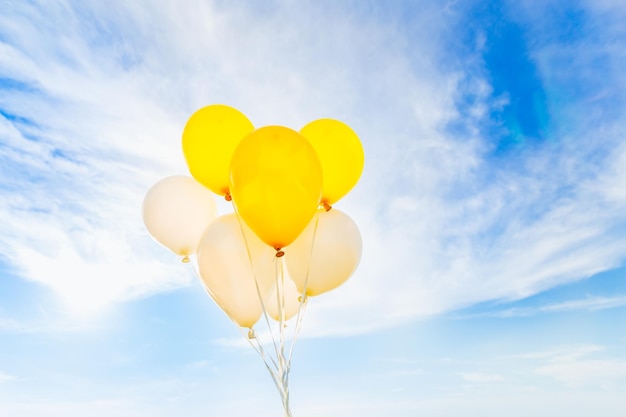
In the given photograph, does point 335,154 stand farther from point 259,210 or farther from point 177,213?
point 177,213

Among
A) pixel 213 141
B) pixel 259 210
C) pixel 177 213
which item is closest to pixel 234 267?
pixel 259 210

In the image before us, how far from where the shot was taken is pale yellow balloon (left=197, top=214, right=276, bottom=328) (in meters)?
4.86

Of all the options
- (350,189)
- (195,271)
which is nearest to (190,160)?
(195,271)

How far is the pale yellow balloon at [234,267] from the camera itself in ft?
15.9

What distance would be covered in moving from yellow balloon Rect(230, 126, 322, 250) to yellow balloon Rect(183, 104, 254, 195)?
0.57 m

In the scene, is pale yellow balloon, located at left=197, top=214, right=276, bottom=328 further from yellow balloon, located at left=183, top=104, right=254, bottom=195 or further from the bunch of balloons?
yellow balloon, located at left=183, top=104, right=254, bottom=195

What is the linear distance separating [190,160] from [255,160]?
1079mm

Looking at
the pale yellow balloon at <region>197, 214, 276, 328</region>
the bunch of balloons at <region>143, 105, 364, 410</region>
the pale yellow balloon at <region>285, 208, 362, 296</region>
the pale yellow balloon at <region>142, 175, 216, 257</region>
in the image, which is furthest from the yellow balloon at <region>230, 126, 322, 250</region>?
the pale yellow balloon at <region>142, 175, 216, 257</region>

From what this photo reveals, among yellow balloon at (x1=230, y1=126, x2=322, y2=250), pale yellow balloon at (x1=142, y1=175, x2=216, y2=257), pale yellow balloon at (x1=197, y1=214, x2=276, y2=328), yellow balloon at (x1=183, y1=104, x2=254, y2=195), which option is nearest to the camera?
yellow balloon at (x1=230, y1=126, x2=322, y2=250)

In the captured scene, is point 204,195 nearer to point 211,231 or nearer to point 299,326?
point 211,231

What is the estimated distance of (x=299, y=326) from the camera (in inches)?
203

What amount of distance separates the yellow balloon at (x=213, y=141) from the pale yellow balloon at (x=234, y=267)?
0.44m

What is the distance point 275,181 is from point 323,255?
108 centimetres

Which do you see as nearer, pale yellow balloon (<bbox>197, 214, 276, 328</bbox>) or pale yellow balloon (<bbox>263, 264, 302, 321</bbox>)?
pale yellow balloon (<bbox>197, 214, 276, 328</bbox>)
